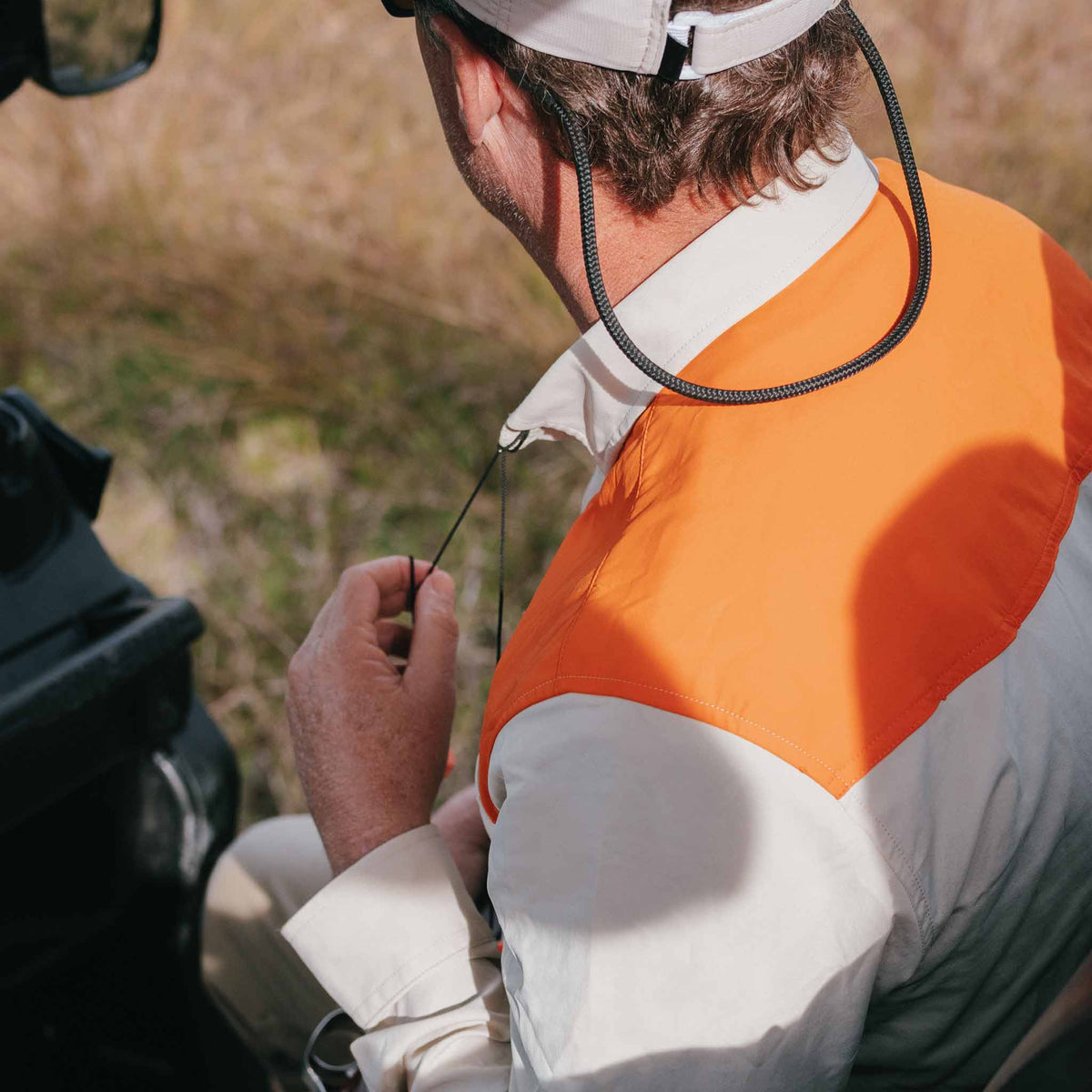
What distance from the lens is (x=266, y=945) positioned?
189 centimetres

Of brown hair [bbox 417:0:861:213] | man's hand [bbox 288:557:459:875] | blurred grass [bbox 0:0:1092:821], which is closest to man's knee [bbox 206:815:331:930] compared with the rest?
man's hand [bbox 288:557:459:875]

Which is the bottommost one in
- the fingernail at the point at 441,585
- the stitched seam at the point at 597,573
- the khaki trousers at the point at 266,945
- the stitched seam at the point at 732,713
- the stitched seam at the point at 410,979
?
the khaki trousers at the point at 266,945

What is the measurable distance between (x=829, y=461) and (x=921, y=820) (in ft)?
1.10

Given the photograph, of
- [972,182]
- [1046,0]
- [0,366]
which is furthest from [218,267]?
[1046,0]

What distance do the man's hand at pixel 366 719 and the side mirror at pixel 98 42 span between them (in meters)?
1.15

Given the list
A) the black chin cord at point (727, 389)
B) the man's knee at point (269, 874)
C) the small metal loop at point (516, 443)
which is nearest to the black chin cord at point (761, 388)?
the black chin cord at point (727, 389)

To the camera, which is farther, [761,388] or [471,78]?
[471,78]

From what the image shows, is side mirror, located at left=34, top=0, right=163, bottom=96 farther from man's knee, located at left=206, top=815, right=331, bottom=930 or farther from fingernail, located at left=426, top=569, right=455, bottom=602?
man's knee, located at left=206, top=815, right=331, bottom=930

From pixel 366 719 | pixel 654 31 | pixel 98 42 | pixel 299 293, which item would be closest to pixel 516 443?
pixel 366 719

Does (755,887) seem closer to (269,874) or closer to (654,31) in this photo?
A: (654,31)

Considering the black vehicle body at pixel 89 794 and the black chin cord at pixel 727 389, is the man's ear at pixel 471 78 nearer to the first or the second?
the black chin cord at pixel 727 389

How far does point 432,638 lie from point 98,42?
1466 millimetres

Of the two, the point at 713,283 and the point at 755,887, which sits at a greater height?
the point at 713,283

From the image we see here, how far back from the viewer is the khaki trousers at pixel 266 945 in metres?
1.87
